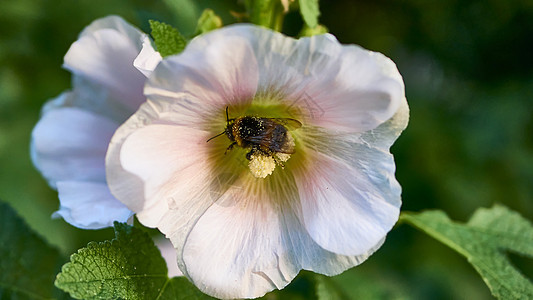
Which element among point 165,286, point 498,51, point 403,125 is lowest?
point 498,51

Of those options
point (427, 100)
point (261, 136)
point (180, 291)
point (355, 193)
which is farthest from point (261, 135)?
point (427, 100)

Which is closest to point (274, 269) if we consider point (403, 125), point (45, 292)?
point (403, 125)

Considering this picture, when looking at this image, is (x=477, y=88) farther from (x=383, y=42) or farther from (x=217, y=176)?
(x=217, y=176)

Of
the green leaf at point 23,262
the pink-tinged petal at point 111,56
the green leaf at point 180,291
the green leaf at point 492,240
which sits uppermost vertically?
the pink-tinged petal at point 111,56

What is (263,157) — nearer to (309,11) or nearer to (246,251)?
(246,251)

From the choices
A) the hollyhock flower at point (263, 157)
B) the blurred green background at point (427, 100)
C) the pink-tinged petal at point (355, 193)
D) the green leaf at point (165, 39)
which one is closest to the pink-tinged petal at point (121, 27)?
the green leaf at point (165, 39)

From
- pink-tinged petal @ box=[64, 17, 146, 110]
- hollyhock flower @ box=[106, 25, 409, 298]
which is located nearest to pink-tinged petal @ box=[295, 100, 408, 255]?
hollyhock flower @ box=[106, 25, 409, 298]

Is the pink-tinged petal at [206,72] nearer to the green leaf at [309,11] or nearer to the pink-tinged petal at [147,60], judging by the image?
the pink-tinged petal at [147,60]
